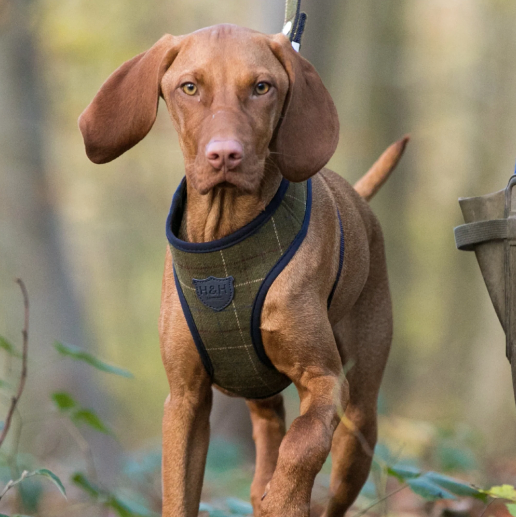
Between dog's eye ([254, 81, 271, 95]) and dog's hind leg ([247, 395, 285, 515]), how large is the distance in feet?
6.33

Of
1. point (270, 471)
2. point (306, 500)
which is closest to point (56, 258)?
point (270, 471)

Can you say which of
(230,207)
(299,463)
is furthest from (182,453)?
(230,207)

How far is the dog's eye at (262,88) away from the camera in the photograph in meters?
3.10

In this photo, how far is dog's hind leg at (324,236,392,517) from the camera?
4238 mm

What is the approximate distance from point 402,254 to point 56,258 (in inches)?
262

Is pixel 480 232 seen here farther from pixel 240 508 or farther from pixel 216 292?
pixel 240 508

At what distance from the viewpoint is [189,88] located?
122 inches

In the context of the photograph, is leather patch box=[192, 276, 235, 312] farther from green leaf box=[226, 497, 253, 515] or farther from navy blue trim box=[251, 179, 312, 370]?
green leaf box=[226, 497, 253, 515]

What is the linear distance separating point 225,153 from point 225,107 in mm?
212

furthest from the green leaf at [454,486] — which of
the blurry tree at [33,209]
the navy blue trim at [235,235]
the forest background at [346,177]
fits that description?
the forest background at [346,177]

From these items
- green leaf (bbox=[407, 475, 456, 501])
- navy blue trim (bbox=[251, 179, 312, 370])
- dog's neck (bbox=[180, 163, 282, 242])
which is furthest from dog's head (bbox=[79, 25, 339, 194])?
green leaf (bbox=[407, 475, 456, 501])

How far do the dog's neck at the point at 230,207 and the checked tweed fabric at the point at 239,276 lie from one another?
0.07 m

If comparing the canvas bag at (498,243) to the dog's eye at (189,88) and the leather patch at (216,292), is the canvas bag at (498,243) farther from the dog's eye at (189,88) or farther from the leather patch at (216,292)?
the dog's eye at (189,88)

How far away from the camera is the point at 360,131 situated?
37.6ft
